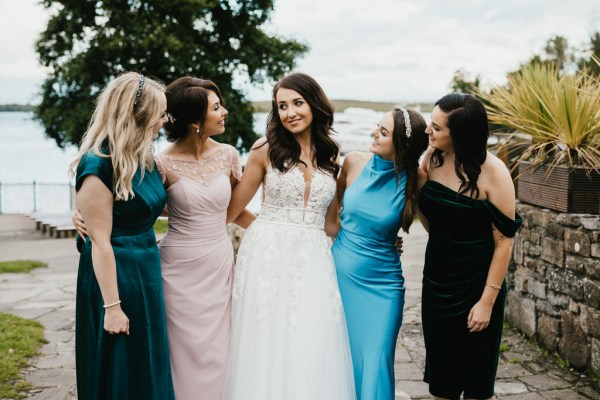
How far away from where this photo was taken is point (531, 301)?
5.51 meters

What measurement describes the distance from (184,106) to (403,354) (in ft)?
10.3

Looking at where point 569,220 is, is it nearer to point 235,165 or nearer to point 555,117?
point 555,117

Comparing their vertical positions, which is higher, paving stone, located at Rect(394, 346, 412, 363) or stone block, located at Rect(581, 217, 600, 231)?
stone block, located at Rect(581, 217, 600, 231)

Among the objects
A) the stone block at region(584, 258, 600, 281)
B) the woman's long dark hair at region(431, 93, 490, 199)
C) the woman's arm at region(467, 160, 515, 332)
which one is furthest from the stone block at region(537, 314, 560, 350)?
the woman's long dark hair at region(431, 93, 490, 199)

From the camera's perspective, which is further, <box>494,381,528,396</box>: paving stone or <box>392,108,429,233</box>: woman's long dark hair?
<box>494,381,528,396</box>: paving stone

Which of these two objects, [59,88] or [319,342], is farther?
[59,88]

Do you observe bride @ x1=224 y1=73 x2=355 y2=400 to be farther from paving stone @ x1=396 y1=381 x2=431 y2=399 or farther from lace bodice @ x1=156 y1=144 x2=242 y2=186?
paving stone @ x1=396 y1=381 x2=431 y2=399

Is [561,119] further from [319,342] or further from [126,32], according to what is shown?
[126,32]

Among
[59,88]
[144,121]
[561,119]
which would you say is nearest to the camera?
[144,121]

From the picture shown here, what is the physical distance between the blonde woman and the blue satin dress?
3.54 feet

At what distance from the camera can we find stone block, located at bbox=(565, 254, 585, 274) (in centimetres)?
474

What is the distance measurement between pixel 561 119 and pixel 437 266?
8.41ft

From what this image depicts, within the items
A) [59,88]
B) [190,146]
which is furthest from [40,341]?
[59,88]

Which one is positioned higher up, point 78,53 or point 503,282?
point 78,53
